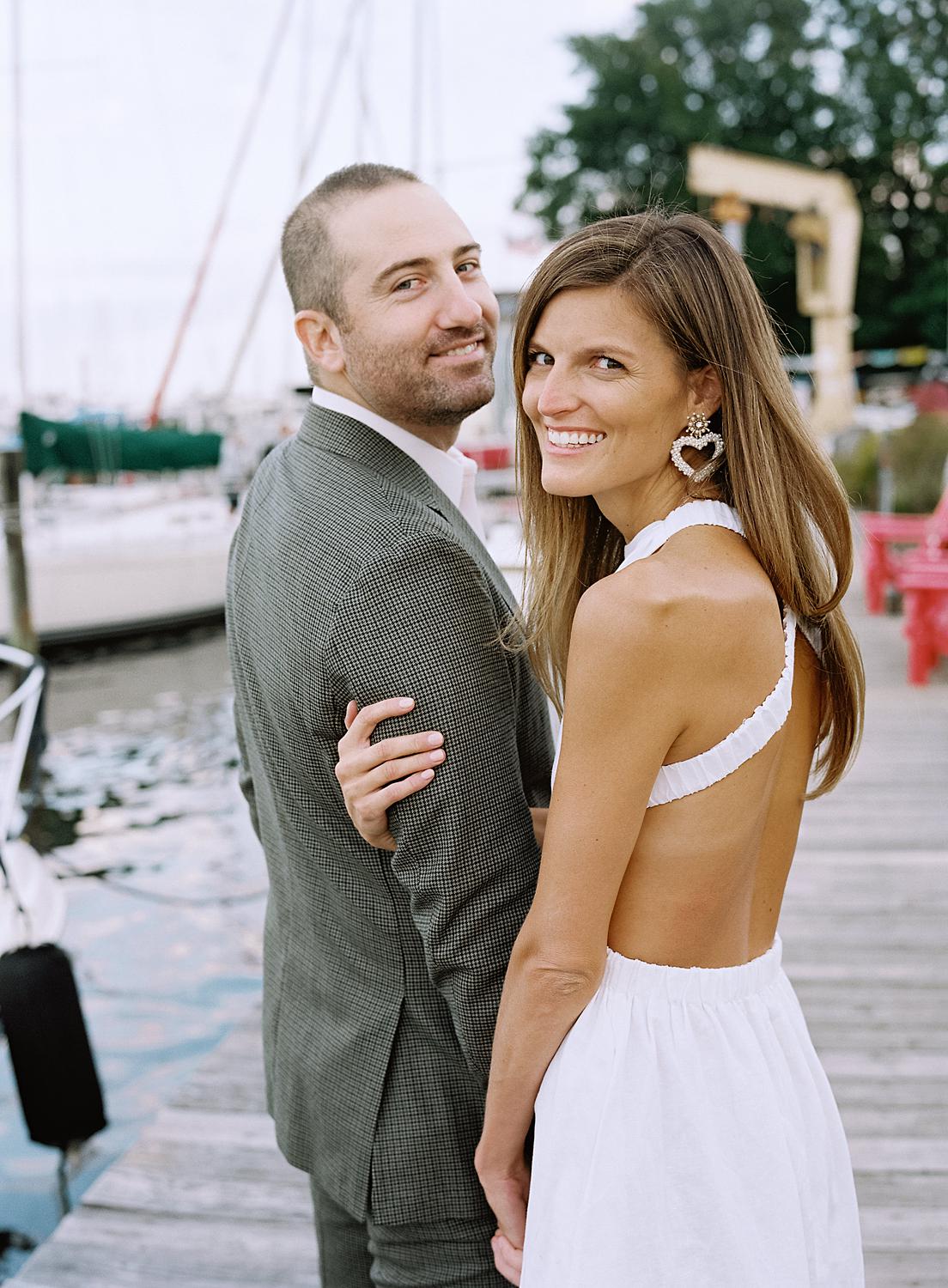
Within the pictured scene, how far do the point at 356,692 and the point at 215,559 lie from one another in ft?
51.1

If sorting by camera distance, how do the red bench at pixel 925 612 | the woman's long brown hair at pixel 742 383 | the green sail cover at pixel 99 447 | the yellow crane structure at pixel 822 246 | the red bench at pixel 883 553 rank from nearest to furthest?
the woman's long brown hair at pixel 742 383 < the red bench at pixel 925 612 < the red bench at pixel 883 553 < the green sail cover at pixel 99 447 < the yellow crane structure at pixel 822 246

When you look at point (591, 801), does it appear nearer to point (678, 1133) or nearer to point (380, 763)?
point (380, 763)

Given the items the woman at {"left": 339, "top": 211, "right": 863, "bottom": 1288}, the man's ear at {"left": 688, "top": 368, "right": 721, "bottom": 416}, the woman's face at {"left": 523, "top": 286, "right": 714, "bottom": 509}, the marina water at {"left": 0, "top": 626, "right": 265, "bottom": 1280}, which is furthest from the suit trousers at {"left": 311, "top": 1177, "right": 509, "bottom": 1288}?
the marina water at {"left": 0, "top": 626, "right": 265, "bottom": 1280}

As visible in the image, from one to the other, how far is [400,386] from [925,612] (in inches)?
261

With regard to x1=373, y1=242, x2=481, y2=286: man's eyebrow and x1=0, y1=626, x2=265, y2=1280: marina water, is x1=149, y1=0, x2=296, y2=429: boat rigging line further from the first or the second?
x1=373, y1=242, x2=481, y2=286: man's eyebrow

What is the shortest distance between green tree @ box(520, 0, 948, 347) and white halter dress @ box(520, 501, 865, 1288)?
117ft

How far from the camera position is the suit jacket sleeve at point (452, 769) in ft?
4.73

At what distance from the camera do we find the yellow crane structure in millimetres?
→ 18328

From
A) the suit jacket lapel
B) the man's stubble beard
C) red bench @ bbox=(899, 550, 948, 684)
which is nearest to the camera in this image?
the suit jacket lapel

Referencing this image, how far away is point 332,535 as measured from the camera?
1.53 meters

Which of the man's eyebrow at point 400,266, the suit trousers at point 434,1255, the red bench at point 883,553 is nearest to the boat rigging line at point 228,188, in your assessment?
the red bench at point 883,553

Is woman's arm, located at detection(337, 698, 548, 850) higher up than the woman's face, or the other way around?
the woman's face

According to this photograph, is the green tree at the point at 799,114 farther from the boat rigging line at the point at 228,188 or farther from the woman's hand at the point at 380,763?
the woman's hand at the point at 380,763

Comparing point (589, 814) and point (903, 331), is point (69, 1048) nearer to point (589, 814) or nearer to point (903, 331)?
point (589, 814)
